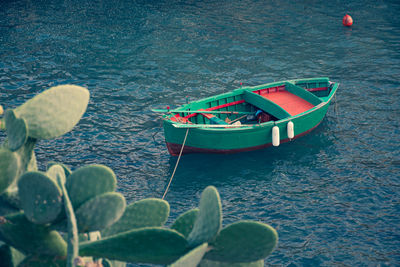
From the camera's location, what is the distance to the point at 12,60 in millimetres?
24812

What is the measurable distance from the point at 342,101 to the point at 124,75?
1112cm

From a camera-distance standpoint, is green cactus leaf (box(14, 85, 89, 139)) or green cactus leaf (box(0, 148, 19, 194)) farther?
green cactus leaf (box(14, 85, 89, 139))

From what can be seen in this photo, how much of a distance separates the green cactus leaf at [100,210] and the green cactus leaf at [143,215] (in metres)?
0.43

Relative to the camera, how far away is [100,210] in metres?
2.43

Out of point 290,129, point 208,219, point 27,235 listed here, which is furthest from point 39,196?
point 290,129

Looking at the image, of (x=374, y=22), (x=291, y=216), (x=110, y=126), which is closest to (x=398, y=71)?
(x=374, y=22)

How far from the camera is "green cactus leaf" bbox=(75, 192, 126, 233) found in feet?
7.97

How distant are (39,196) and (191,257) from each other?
867 mm

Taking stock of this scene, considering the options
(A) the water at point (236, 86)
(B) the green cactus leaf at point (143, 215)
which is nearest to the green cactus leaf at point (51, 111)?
(B) the green cactus leaf at point (143, 215)

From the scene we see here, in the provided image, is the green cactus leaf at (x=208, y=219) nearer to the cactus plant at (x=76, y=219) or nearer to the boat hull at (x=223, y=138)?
the cactus plant at (x=76, y=219)

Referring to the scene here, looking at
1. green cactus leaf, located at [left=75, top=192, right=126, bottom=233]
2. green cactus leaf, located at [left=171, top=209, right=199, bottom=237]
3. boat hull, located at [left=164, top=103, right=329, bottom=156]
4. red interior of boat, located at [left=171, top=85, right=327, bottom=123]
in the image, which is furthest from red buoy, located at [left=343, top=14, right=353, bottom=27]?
green cactus leaf, located at [left=75, top=192, right=126, bottom=233]

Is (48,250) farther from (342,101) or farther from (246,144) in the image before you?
(342,101)

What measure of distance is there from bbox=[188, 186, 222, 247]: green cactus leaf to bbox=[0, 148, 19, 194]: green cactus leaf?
1088 millimetres

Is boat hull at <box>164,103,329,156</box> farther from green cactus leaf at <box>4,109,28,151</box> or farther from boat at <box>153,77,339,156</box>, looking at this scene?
green cactus leaf at <box>4,109,28,151</box>
